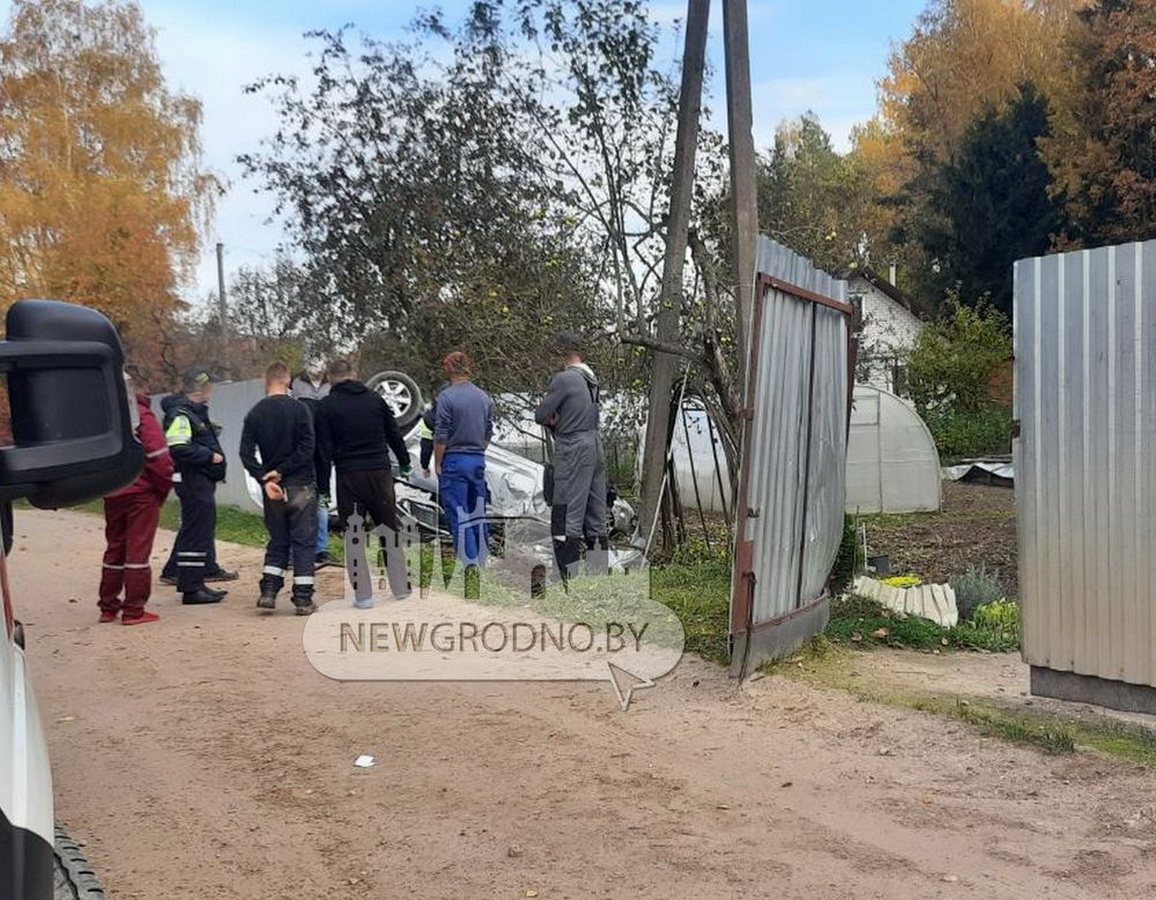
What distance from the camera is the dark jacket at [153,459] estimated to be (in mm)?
8047

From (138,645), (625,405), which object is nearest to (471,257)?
(625,405)

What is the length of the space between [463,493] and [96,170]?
83.0ft

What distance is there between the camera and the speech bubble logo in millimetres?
6891

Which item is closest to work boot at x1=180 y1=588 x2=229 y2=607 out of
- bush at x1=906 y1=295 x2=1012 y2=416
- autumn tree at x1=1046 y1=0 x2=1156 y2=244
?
bush at x1=906 y1=295 x2=1012 y2=416

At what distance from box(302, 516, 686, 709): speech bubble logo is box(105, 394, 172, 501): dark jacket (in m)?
1.38

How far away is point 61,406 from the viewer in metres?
1.98

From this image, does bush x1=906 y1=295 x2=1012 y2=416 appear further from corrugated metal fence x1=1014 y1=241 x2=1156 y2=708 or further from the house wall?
corrugated metal fence x1=1014 y1=241 x2=1156 y2=708

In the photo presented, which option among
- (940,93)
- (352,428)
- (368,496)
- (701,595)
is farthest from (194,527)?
(940,93)

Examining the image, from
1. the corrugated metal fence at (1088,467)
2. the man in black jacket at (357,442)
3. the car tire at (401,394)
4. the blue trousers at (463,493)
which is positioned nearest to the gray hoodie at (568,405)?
the blue trousers at (463,493)

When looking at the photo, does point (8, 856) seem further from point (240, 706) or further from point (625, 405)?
point (625, 405)

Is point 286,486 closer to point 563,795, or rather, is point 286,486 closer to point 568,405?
point 568,405

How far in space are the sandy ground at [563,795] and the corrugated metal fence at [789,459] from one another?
501 mm

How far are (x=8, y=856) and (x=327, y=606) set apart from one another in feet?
23.9

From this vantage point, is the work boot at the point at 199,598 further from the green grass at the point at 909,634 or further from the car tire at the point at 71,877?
the car tire at the point at 71,877
